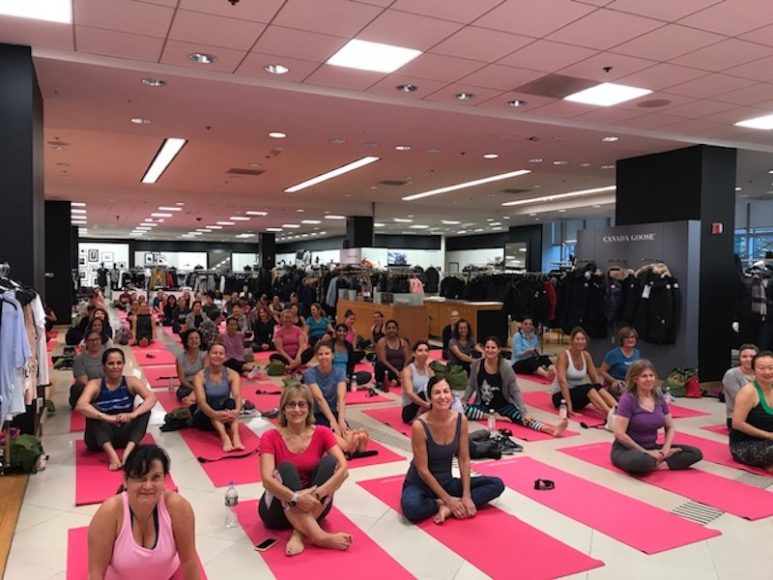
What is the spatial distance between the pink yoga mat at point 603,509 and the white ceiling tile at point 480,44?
3441 millimetres

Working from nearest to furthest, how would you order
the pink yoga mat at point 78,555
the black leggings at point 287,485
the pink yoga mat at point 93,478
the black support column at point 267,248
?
the pink yoga mat at point 78,555 < the black leggings at point 287,485 < the pink yoga mat at point 93,478 < the black support column at point 267,248

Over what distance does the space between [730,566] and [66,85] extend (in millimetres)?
6531

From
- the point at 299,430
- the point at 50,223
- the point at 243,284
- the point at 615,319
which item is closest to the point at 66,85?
the point at 299,430

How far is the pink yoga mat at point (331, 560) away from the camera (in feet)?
11.0

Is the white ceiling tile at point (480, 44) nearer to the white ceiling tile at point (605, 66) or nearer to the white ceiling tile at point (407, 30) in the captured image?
the white ceiling tile at point (407, 30)

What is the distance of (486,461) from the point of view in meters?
5.42

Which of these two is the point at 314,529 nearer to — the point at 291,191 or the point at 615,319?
the point at 615,319

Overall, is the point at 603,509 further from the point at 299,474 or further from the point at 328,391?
the point at 328,391

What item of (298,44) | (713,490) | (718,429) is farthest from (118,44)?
(718,429)

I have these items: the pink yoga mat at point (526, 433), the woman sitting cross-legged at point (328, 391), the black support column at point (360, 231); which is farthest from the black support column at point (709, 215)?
the black support column at point (360, 231)

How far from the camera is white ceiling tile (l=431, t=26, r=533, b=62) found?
4922 mm

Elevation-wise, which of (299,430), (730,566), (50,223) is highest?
(50,223)

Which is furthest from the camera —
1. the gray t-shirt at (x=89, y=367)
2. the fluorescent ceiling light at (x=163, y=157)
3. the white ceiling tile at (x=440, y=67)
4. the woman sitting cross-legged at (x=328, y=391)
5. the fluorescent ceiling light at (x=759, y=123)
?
the fluorescent ceiling light at (x=163, y=157)

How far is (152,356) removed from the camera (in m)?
11.5
